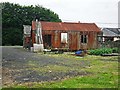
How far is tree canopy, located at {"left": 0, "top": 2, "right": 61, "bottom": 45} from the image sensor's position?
6938 cm

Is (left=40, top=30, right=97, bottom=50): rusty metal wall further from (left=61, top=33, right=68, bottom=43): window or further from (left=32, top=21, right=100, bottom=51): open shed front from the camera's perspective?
(left=61, top=33, right=68, bottom=43): window

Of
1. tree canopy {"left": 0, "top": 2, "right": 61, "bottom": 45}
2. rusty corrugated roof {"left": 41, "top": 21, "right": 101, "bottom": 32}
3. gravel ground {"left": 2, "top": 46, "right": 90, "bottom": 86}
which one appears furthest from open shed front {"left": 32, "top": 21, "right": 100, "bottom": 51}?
tree canopy {"left": 0, "top": 2, "right": 61, "bottom": 45}

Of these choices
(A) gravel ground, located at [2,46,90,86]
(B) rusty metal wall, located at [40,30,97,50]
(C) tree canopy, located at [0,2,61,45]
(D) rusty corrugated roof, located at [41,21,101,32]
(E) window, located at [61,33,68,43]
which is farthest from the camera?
(C) tree canopy, located at [0,2,61,45]

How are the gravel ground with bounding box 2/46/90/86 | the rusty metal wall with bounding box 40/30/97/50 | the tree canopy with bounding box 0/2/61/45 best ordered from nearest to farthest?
the gravel ground with bounding box 2/46/90/86
the rusty metal wall with bounding box 40/30/97/50
the tree canopy with bounding box 0/2/61/45

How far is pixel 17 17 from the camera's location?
75500 mm

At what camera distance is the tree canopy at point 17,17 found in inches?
2731

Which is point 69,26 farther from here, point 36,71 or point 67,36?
point 36,71

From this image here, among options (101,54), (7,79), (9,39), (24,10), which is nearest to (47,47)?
(101,54)

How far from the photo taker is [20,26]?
7312 cm

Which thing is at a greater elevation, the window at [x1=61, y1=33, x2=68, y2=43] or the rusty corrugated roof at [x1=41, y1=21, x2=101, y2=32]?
the rusty corrugated roof at [x1=41, y1=21, x2=101, y2=32]

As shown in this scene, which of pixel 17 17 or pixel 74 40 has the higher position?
pixel 17 17

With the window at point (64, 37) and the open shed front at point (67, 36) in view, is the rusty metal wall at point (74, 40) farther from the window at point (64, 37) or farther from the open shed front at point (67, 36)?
the window at point (64, 37)

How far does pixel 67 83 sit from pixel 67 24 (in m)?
31.8

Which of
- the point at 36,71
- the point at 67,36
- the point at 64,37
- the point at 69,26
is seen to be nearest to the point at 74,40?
the point at 67,36
